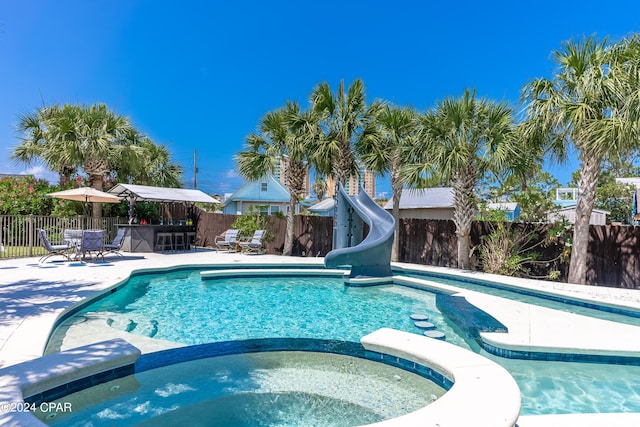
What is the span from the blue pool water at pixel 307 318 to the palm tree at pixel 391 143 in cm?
486

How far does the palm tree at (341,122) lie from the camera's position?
1359 centimetres

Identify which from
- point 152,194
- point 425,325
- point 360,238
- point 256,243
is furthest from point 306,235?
point 425,325

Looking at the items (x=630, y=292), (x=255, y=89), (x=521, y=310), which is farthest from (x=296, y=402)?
(x=255, y=89)

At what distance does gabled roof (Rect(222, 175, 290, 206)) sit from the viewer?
113ft

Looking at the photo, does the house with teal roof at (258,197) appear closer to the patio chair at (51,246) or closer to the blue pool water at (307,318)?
the patio chair at (51,246)

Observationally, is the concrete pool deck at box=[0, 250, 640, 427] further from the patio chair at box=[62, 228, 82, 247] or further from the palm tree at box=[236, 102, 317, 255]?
the palm tree at box=[236, 102, 317, 255]

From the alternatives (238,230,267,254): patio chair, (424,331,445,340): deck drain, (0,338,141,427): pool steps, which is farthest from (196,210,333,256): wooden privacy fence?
(0,338,141,427): pool steps

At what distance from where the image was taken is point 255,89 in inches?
1177

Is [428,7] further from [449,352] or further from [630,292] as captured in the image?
[449,352]

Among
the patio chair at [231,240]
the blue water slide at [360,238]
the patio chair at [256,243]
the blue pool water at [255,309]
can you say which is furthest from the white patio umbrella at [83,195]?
the blue water slide at [360,238]

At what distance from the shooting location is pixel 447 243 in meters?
13.5

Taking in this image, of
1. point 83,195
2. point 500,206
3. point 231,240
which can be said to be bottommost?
point 231,240

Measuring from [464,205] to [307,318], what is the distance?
24.1ft

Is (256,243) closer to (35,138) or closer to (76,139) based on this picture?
(76,139)
